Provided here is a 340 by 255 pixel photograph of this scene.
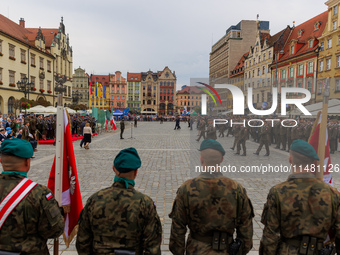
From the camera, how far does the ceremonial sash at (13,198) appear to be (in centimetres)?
219

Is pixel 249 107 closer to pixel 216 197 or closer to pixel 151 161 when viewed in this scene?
pixel 216 197

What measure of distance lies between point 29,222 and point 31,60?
48.8 m

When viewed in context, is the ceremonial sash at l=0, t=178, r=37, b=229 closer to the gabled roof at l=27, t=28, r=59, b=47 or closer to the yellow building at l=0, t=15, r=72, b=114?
the yellow building at l=0, t=15, r=72, b=114

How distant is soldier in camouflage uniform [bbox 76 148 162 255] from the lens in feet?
7.28

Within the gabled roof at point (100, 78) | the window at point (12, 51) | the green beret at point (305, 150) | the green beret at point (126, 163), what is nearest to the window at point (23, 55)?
the window at point (12, 51)

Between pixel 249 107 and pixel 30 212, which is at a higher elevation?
pixel 249 107

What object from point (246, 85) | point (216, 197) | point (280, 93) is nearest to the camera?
point (216, 197)

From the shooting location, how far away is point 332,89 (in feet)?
13.0

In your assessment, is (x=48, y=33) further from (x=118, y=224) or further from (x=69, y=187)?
(x=118, y=224)

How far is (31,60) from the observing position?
4406cm

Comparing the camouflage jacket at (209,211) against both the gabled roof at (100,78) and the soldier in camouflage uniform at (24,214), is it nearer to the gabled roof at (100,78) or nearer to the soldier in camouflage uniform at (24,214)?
the soldier in camouflage uniform at (24,214)

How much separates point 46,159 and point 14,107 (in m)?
28.1

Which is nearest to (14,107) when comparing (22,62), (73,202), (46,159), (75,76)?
(22,62)

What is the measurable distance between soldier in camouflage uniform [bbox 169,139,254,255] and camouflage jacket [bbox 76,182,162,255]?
0.30 metres
